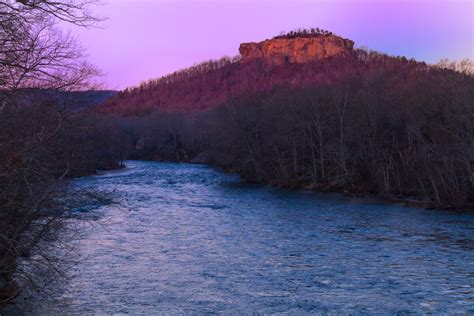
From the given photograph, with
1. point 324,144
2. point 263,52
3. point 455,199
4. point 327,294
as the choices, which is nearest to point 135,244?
point 327,294

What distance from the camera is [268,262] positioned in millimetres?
14734

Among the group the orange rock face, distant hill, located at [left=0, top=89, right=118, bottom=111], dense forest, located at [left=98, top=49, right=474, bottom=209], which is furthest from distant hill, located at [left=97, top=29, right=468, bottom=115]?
distant hill, located at [left=0, top=89, right=118, bottom=111]

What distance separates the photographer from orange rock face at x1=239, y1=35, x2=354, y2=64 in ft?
438

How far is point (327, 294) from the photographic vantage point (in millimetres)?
11617

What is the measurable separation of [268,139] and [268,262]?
3015cm

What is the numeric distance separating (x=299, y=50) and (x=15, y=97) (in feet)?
441

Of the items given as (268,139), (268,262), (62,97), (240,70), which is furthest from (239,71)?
(62,97)

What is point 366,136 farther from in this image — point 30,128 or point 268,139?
point 30,128

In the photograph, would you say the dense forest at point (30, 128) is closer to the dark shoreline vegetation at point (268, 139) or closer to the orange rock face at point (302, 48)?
the dark shoreline vegetation at point (268, 139)

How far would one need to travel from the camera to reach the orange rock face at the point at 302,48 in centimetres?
13350

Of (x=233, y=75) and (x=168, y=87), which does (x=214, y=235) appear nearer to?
(x=233, y=75)

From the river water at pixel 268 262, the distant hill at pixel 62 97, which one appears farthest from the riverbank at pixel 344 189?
the distant hill at pixel 62 97

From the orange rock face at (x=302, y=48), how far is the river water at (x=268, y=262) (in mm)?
109430

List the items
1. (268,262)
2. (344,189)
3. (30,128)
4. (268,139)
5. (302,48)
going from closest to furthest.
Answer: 1. (30,128)
2. (268,262)
3. (344,189)
4. (268,139)
5. (302,48)
